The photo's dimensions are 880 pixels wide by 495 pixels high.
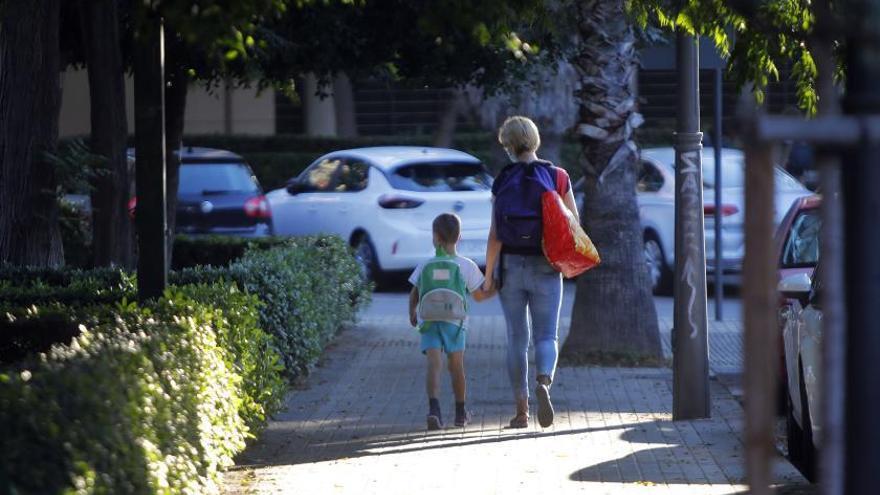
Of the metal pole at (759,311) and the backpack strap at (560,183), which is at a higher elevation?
the backpack strap at (560,183)

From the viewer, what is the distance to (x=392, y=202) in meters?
17.2

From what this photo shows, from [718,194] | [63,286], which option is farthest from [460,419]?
[718,194]

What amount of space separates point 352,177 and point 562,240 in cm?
970

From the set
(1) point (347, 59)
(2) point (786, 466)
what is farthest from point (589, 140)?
(2) point (786, 466)

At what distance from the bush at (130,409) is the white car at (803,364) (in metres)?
2.62

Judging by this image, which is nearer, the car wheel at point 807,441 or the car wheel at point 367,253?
the car wheel at point 807,441

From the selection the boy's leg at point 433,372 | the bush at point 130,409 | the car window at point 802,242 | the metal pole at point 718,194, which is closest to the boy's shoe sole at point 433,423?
the boy's leg at point 433,372

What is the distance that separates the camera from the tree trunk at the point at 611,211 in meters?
11.4

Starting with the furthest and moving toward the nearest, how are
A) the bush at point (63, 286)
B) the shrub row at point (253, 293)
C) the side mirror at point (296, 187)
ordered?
the side mirror at point (296, 187)
the bush at point (63, 286)
the shrub row at point (253, 293)

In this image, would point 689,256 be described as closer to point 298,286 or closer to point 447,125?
point 298,286

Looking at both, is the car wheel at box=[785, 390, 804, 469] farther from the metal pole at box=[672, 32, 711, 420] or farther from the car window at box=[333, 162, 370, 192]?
the car window at box=[333, 162, 370, 192]

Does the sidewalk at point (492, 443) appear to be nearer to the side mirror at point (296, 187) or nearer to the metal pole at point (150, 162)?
the metal pole at point (150, 162)

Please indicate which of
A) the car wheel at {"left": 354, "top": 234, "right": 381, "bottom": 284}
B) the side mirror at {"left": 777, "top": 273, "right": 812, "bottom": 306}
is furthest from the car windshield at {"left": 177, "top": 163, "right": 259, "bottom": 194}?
the side mirror at {"left": 777, "top": 273, "right": 812, "bottom": 306}

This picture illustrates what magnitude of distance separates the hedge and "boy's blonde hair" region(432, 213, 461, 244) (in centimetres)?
136
